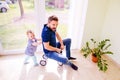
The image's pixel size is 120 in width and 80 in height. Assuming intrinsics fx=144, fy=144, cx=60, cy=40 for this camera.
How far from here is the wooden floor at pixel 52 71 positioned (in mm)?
1962

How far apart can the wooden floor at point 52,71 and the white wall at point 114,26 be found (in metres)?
0.23

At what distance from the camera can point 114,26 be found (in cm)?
219

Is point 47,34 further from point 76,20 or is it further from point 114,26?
point 114,26

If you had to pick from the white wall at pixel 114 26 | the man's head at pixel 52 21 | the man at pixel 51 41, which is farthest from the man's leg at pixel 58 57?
the white wall at pixel 114 26

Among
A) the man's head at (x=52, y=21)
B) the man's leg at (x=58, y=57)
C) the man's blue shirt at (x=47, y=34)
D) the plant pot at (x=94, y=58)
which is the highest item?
the man's head at (x=52, y=21)

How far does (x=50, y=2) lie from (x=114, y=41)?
3.80 feet

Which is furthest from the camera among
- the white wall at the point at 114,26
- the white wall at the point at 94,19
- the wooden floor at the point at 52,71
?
the white wall at the point at 94,19

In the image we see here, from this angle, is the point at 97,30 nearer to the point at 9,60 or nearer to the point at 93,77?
the point at 93,77

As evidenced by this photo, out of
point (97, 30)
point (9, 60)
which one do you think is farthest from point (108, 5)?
point (9, 60)

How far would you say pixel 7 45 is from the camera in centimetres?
247

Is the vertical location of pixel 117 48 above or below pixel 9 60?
above

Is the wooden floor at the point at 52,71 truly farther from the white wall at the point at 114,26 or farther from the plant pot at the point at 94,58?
the white wall at the point at 114,26

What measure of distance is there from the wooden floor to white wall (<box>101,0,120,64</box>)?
23 cm

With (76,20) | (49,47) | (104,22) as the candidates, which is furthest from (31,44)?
(104,22)
